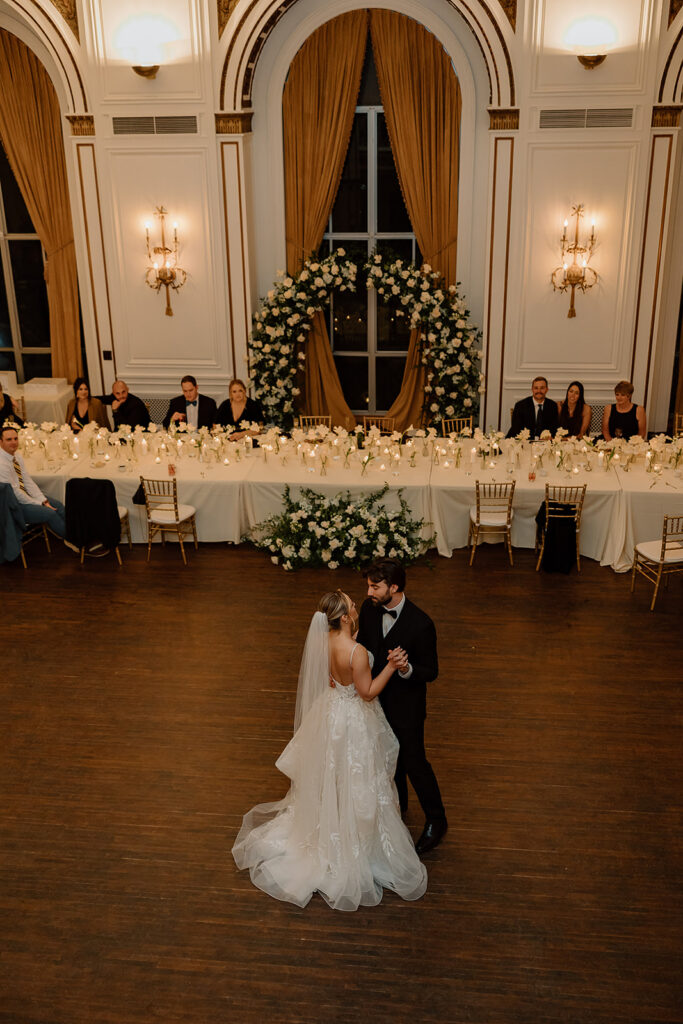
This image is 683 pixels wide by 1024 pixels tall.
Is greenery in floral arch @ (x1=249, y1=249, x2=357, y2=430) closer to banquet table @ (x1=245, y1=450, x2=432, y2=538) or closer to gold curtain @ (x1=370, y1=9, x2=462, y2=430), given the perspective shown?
gold curtain @ (x1=370, y1=9, x2=462, y2=430)

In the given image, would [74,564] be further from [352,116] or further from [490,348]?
[352,116]

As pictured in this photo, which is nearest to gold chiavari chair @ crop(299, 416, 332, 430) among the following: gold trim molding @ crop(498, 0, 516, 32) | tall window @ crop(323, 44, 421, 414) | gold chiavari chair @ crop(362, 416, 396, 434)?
gold chiavari chair @ crop(362, 416, 396, 434)

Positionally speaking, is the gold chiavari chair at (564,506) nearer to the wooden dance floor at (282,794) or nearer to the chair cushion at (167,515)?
the wooden dance floor at (282,794)

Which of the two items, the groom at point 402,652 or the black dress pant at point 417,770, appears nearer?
the groom at point 402,652

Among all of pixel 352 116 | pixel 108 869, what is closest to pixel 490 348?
pixel 352 116

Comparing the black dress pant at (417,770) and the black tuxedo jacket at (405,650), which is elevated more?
the black tuxedo jacket at (405,650)

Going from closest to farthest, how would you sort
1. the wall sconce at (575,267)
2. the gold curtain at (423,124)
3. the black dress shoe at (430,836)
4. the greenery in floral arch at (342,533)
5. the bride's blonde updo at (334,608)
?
the bride's blonde updo at (334,608)
the black dress shoe at (430,836)
the greenery in floral arch at (342,533)
the wall sconce at (575,267)
the gold curtain at (423,124)

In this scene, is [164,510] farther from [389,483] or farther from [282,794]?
[282,794]

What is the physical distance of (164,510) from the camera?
8.65 metres

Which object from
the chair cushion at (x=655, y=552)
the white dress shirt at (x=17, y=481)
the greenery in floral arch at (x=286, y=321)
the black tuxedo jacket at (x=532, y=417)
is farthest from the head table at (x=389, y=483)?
the greenery in floral arch at (x=286, y=321)

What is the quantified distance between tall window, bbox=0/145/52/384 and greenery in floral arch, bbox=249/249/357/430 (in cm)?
317

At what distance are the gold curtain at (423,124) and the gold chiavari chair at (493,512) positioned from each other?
3615 millimetres

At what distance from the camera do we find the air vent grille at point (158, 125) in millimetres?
10586

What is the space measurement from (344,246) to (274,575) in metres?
5.08
